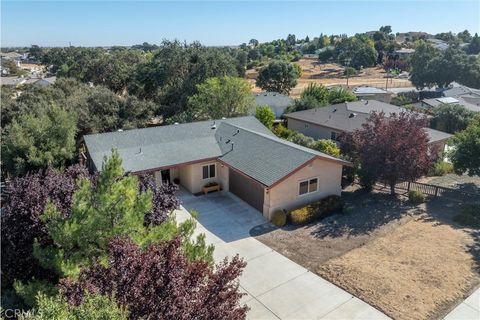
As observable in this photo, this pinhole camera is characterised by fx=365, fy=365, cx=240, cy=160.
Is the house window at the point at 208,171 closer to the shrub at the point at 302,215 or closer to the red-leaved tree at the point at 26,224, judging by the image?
the shrub at the point at 302,215

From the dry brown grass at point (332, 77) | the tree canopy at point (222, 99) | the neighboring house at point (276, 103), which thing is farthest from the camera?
the dry brown grass at point (332, 77)

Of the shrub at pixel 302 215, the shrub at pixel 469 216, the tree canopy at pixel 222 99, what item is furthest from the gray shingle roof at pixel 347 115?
the shrub at pixel 302 215

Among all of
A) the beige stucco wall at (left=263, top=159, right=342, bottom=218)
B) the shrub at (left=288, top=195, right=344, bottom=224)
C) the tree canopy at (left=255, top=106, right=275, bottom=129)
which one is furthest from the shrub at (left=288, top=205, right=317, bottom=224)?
the tree canopy at (left=255, top=106, right=275, bottom=129)

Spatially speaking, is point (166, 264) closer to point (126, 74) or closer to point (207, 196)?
point (207, 196)

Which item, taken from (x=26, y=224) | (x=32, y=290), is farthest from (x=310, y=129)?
(x=32, y=290)

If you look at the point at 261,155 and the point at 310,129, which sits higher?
the point at 261,155

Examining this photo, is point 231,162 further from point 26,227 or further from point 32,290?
point 32,290

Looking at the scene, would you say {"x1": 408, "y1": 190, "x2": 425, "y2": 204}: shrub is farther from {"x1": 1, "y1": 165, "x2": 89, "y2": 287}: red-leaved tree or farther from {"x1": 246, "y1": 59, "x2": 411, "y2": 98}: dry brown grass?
{"x1": 246, "y1": 59, "x2": 411, "y2": 98}: dry brown grass
